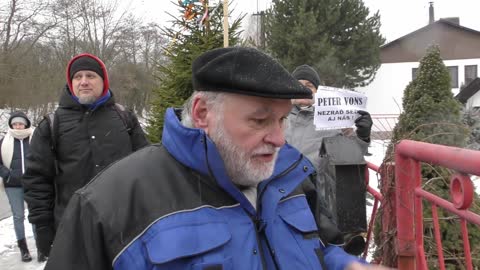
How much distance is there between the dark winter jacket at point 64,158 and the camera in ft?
10.5

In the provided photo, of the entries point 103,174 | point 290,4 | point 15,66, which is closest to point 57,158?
point 103,174

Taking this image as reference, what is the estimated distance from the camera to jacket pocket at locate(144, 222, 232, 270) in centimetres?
130

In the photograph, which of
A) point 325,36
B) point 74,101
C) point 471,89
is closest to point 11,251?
point 74,101

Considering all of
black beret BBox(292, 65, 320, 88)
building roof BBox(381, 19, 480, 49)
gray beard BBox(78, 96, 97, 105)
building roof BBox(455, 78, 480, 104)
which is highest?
building roof BBox(381, 19, 480, 49)

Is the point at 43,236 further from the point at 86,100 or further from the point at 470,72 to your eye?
the point at 470,72

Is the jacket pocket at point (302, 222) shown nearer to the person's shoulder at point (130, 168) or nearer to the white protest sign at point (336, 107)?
the person's shoulder at point (130, 168)

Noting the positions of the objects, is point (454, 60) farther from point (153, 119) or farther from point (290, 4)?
point (153, 119)

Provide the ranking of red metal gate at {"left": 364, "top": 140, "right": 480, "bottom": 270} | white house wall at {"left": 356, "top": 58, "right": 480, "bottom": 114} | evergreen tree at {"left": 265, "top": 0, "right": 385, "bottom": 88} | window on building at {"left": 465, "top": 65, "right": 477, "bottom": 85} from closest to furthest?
red metal gate at {"left": 364, "top": 140, "right": 480, "bottom": 270} → evergreen tree at {"left": 265, "top": 0, "right": 385, "bottom": 88} → window on building at {"left": 465, "top": 65, "right": 477, "bottom": 85} → white house wall at {"left": 356, "top": 58, "right": 480, "bottom": 114}

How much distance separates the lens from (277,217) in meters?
1.58

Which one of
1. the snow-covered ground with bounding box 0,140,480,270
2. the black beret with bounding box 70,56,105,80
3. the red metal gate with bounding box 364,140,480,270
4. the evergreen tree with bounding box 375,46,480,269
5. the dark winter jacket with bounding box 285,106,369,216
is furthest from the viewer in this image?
the snow-covered ground with bounding box 0,140,480,270

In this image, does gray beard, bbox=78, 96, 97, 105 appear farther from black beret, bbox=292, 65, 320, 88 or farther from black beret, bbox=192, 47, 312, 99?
black beret, bbox=192, 47, 312, 99

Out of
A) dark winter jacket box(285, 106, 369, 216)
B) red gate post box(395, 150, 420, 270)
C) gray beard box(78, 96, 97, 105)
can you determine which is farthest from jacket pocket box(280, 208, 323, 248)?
gray beard box(78, 96, 97, 105)

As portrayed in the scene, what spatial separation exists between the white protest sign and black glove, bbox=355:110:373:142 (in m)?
0.04

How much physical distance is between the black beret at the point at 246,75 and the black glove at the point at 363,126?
2102 millimetres
